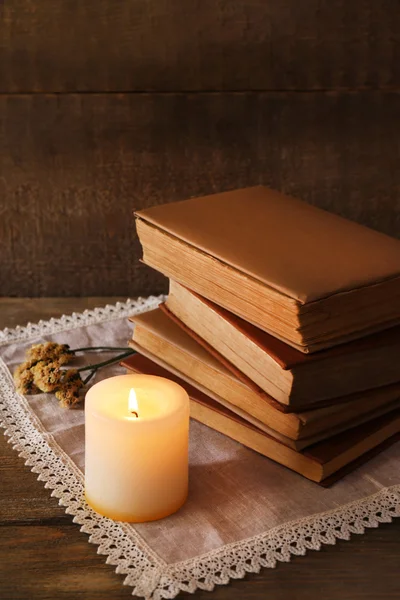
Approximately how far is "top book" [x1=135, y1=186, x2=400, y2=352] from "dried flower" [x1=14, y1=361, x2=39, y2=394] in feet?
0.69

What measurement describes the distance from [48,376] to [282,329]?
13.8 inches

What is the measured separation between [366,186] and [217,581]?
88 centimetres

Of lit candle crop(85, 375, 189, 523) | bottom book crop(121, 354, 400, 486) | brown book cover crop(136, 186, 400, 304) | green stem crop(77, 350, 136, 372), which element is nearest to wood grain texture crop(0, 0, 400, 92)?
brown book cover crop(136, 186, 400, 304)

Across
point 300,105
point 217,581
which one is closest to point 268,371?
point 217,581

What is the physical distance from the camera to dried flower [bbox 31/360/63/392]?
110 cm

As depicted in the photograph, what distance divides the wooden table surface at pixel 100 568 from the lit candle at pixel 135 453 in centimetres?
5

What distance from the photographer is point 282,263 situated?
93 centimetres

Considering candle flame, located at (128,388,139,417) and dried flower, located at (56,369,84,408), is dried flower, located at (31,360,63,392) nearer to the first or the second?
dried flower, located at (56,369,84,408)

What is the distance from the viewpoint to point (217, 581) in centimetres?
79

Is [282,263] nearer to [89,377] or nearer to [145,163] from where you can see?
[89,377]

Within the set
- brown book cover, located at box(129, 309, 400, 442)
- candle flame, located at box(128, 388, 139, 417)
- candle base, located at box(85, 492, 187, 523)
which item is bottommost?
candle base, located at box(85, 492, 187, 523)

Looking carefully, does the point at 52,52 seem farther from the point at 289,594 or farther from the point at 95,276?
the point at 289,594

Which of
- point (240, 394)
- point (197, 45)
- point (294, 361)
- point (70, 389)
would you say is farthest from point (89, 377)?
point (197, 45)

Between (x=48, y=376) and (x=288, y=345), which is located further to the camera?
(x=48, y=376)
